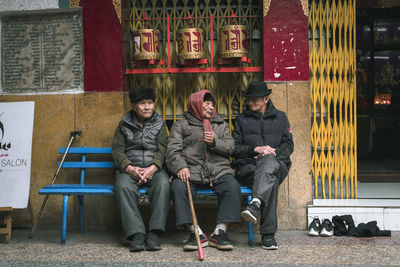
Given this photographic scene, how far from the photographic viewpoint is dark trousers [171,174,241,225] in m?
4.75

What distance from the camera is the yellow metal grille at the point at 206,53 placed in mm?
5953

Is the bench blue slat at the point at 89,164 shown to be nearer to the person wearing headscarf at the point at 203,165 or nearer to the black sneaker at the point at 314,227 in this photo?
the person wearing headscarf at the point at 203,165

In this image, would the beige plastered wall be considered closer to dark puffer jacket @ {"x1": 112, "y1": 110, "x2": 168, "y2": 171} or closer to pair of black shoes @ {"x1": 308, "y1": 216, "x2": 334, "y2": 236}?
pair of black shoes @ {"x1": 308, "y1": 216, "x2": 334, "y2": 236}

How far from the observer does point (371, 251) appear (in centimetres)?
452

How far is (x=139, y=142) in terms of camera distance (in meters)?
5.22

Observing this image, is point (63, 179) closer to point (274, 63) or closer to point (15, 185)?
point (15, 185)

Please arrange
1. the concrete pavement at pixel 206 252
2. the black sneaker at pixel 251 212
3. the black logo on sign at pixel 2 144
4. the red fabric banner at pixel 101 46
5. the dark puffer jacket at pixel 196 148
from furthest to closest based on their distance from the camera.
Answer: the red fabric banner at pixel 101 46
the black logo on sign at pixel 2 144
the dark puffer jacket at pixel 196 148
the black sneaker at pixel 251 212
the concrete pavement at pixel 206 252

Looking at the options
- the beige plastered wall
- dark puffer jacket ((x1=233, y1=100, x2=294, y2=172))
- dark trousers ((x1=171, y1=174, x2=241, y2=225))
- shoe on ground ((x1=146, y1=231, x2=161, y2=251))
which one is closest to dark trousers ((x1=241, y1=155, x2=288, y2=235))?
dark trousers ((x1=171, y1=174, x2=241, y2=225))

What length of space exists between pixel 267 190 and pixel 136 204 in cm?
141

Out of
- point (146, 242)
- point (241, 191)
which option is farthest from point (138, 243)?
point (241, 191)

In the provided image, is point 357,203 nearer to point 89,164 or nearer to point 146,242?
point 146,242

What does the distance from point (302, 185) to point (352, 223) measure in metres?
0.74

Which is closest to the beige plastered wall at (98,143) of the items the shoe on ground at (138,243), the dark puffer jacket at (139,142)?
the dark puffer jacket at (139,142)

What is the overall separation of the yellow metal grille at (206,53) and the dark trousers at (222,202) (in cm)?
134
